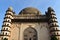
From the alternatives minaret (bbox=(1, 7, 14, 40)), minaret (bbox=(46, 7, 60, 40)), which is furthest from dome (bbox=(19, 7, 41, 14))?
minaret (bbox=(46, 7, 60, 40))

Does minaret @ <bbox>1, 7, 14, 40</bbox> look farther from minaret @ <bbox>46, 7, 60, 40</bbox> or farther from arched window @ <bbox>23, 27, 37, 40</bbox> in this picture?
minaret @ <bbox>46, 7, 60, 40</bbox>

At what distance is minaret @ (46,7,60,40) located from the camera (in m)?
26.4

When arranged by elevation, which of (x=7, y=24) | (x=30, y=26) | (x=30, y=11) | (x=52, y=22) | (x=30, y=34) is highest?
(x=30, y=11)

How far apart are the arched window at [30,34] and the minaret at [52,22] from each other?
3.50m

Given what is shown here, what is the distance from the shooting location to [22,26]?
1116 inches

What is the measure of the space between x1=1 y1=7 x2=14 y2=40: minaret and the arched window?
3456 millimetres

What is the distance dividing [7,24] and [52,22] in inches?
367

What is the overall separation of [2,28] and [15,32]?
2774mm

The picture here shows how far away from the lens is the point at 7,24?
90.9ft

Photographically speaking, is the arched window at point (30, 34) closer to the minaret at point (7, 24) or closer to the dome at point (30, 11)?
the minaret at point (7, 24)

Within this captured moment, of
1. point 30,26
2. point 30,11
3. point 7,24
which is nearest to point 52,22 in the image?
point 30,26

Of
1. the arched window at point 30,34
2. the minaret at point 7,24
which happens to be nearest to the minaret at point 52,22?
the arched window at point 30,34

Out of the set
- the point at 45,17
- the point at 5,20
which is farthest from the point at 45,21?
the point at 5,20

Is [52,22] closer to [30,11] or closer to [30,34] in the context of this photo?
[30,34]
